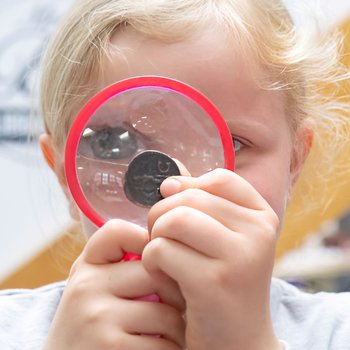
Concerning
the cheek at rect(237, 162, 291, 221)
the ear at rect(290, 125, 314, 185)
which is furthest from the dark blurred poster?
the cheek at rect(237, 162, 291, 221)

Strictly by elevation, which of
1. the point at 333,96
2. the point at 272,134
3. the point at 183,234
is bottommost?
the point at 183,234

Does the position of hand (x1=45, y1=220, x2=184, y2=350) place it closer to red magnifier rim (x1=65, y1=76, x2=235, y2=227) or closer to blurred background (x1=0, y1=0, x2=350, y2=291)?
red magnifier rim (x1=65, y1=76, x2=235, y2=227)

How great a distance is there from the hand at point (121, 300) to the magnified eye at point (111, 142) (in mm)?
101

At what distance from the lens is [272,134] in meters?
1.17

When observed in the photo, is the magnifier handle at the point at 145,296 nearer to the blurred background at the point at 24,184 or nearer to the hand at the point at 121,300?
the hand at the point at 121,300

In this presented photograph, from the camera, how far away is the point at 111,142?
96 centimetres

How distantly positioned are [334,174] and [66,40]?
74cm

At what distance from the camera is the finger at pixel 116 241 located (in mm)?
861

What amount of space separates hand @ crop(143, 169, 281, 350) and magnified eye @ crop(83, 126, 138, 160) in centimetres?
10

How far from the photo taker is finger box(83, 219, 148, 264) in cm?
86

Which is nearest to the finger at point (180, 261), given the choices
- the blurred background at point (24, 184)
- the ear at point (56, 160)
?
the ear at point (56, 160)

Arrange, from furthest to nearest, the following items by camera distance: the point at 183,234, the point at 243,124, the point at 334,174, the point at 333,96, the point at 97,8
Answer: the point at 334,174
the point at 333,96
the point at 97,8
the point at 243,124
the point at 183,234

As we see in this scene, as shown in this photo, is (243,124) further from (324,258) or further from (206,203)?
(324,258)

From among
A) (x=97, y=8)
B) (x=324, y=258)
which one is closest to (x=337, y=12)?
(x=97, y=8)
